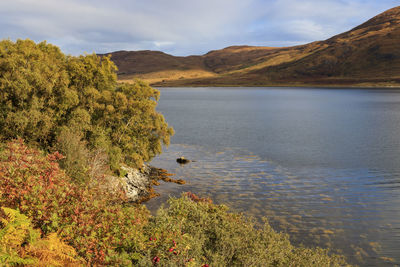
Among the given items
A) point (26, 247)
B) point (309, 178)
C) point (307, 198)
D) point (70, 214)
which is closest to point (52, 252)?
point (26, 247)

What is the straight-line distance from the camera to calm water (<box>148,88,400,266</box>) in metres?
26.6

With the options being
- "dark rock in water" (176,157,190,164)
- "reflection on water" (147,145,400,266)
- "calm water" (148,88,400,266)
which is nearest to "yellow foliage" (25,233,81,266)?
"reflection on water" (147,145,400,266)

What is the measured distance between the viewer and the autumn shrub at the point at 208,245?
38.3ft

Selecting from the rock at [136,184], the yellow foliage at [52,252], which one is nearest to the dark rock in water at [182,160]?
the rock at [136,184]

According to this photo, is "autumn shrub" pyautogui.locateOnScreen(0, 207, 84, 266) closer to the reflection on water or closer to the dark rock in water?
the reflection on water

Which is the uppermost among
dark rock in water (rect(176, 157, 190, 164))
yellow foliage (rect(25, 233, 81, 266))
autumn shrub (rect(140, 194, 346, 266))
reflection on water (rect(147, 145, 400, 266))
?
yellow foliage (rect(25, 233, 81, 266))

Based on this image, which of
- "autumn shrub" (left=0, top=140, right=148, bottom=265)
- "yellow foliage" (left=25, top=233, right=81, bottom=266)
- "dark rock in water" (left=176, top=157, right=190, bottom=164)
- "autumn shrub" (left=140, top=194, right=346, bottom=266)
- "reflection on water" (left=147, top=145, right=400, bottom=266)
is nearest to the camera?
"yellow foliage" (left=25, top=233, right=81, bottom=266)

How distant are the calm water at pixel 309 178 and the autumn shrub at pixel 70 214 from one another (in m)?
18.7

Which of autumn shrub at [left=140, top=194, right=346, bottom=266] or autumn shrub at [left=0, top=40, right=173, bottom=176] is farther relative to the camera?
autumn shrub at [left=0, top=40, right=173, bottom=176]

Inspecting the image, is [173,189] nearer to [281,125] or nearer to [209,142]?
[209,142]

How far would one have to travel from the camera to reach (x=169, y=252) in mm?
11359

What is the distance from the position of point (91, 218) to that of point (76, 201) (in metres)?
1.01

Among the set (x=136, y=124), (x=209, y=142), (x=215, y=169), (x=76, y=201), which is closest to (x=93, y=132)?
(x=136, y=124)

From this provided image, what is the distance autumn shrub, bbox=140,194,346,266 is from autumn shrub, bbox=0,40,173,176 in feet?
44.3
